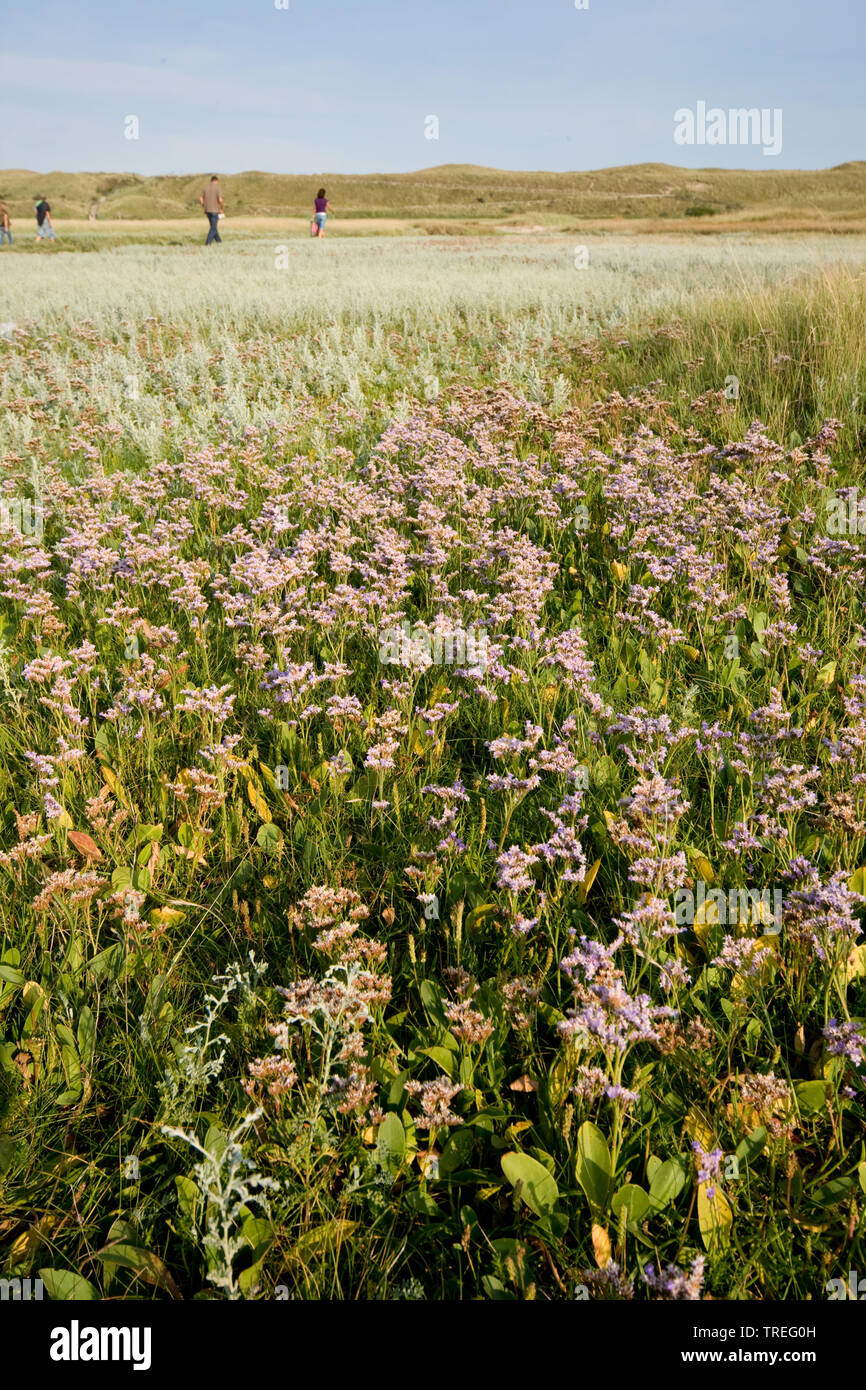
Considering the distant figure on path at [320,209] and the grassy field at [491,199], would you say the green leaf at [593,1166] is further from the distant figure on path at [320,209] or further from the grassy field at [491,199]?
the grassy field at [491,199]

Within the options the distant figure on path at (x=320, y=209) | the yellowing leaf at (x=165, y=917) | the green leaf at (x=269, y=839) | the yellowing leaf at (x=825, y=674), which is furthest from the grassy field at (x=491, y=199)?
the yellowing leaf at (x=165, y=917)

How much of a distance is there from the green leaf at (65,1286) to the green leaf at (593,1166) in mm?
1164

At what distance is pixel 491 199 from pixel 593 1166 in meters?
114

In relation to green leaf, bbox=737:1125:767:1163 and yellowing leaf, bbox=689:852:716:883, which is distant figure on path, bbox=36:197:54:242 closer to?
yellowing leaf, bbox=689:852:716:883

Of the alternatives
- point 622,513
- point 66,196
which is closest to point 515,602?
point 622,513

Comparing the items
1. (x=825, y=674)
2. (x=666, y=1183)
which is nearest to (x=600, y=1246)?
(x=666, y=1183)

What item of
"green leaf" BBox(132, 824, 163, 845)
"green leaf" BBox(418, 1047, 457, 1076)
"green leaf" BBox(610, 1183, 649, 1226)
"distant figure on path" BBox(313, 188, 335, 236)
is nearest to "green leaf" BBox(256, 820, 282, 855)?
"green leaf" BBox(132, 824, 163, 845)

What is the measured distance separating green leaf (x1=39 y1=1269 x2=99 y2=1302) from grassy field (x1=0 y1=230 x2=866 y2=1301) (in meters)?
0.05

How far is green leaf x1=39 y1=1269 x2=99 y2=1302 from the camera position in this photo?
1768 millimetres

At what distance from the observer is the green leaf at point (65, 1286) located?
177 cm

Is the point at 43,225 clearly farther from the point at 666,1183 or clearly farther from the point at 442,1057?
the point at 666,1183

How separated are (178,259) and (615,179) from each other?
116849mm

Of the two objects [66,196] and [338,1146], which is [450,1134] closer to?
[338,1146]
